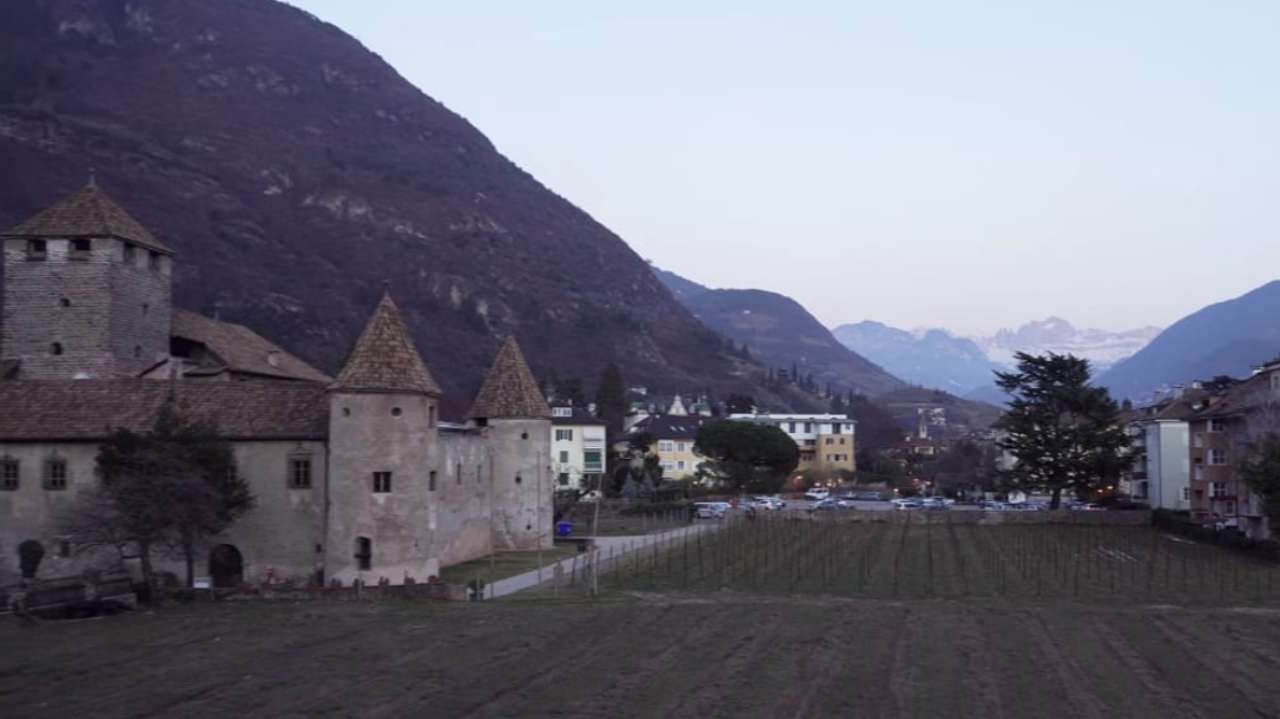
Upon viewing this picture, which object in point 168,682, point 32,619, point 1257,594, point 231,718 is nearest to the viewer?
point 231,718

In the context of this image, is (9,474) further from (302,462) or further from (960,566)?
(960,566)

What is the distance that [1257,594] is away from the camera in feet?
138

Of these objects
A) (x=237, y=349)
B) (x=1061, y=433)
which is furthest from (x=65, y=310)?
(x=1061, y=433)

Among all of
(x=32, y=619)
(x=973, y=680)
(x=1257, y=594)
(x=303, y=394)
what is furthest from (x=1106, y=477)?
(x=32, y=619)

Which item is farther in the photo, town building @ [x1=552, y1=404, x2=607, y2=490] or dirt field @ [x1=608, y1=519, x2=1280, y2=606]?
town building @ [x1=552, y1=404, x2=607, y2=490]

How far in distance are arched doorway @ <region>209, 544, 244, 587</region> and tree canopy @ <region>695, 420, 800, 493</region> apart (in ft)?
203

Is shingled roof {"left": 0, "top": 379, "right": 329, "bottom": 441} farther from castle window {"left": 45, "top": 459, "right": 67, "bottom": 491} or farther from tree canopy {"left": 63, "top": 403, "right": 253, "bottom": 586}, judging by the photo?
tree canopy {"left": 63, "top": 403, "right": 253, "bottom": 586}

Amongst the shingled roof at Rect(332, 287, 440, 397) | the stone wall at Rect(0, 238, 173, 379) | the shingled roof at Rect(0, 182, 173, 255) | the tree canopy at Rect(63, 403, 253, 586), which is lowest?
the tree canopy at Rect(63, 403, 253, 586)

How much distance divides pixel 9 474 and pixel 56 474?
1.66 m

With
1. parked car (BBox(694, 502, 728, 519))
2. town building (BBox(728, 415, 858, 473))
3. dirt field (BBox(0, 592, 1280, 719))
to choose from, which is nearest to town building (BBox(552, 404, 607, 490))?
parked car (BBox(694, 502, 728, 519))

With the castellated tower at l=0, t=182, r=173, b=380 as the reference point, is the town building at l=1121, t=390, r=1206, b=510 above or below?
below

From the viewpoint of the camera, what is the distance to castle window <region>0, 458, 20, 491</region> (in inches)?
1721

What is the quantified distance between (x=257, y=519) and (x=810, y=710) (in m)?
26.8

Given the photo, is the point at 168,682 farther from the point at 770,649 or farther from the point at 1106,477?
the point at 1106,477
